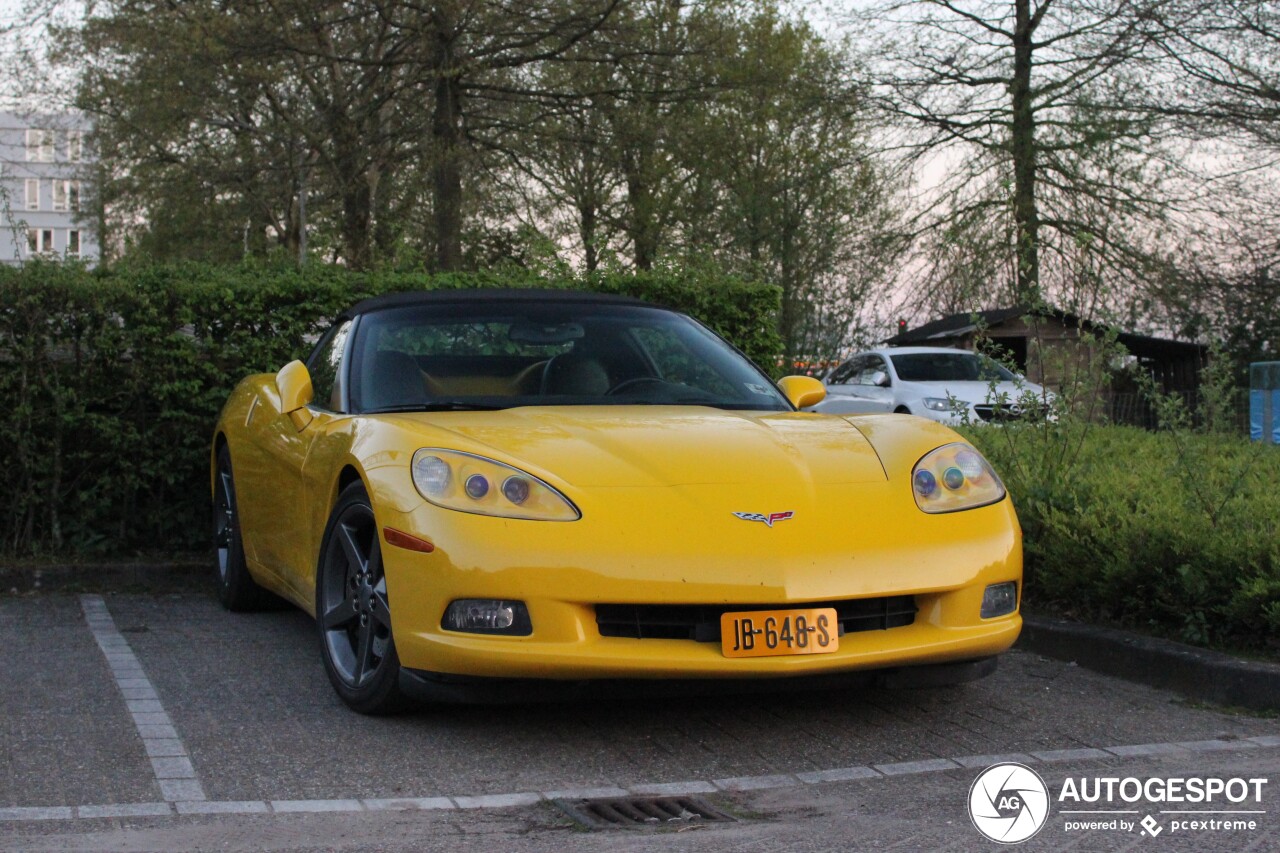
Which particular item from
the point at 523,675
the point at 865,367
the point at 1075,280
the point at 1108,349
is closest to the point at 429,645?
the point at 523,675

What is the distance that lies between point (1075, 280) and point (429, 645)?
23.8m

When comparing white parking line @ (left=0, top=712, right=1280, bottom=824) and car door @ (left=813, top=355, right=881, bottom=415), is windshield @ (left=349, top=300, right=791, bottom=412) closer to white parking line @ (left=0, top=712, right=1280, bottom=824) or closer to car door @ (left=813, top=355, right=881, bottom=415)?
white parking line @ (left=0, top=712, right=1280, bottom=824)

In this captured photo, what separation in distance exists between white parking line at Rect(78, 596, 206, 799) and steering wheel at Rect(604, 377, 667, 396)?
194 cm

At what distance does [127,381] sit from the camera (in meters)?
7.52

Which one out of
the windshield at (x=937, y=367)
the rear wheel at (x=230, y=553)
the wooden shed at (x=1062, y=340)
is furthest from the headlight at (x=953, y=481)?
the wooden shed at (x=1062, y=340)

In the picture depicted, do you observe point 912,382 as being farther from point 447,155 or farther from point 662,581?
point 662,581

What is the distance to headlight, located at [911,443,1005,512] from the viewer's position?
4352mm

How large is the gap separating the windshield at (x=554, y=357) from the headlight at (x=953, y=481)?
3.17ft

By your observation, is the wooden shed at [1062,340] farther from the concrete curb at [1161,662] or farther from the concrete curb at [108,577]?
the concrete curb at [1161,662]

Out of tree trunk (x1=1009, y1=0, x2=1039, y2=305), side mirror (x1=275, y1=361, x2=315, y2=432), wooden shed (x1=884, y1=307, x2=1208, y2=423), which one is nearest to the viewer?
side mirror (x1=275, y1=361, x2=315, y2=432)

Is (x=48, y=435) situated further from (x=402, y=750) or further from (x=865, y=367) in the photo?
(x=865, y=367)

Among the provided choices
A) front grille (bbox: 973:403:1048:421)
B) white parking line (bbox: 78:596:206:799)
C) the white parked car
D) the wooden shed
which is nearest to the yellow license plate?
white parking line (bbox: 78:596:206:799)

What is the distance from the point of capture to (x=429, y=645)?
4.01 m

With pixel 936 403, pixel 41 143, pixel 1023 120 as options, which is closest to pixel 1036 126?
pixel 1023 120
